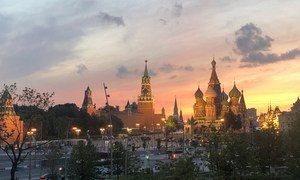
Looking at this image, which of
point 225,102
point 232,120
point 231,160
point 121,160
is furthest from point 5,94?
point 225,102

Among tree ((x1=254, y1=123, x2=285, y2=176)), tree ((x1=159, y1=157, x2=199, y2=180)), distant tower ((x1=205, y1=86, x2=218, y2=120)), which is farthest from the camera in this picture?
distant tower ((x1=205, y1=86, x2=218, y2=120))

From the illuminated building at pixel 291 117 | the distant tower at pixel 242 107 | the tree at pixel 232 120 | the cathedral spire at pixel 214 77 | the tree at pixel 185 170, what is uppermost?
the cathedral spire at pixel 214 77

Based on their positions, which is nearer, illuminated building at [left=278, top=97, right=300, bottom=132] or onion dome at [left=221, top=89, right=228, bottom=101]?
illuminated building at [left=278, top=97, right=300, bottom=132]

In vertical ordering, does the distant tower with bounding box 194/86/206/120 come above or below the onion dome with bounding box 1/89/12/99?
above

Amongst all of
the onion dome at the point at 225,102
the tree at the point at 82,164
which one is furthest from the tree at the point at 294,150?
the onion dome at the point at 225,102

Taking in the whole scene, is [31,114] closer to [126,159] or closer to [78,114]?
[126,159]

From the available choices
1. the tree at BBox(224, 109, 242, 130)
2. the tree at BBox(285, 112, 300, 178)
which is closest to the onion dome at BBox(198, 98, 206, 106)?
the tree at BBox(224, 109, 242, 130)

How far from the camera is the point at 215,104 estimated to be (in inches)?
7215

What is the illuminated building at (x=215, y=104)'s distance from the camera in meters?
182

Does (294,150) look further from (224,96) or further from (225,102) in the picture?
(224,96)

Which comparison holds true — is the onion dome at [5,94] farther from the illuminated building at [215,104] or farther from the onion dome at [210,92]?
the onion dome at [210,92]

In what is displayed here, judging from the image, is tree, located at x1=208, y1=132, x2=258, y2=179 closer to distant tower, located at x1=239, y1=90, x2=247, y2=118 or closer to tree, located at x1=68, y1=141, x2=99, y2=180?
tree, located at x1=68, y1=141, x2=99, y2=180

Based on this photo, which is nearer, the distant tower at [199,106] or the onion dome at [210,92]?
the onion dome at [210,92]

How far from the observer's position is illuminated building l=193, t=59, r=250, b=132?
18212 cm
